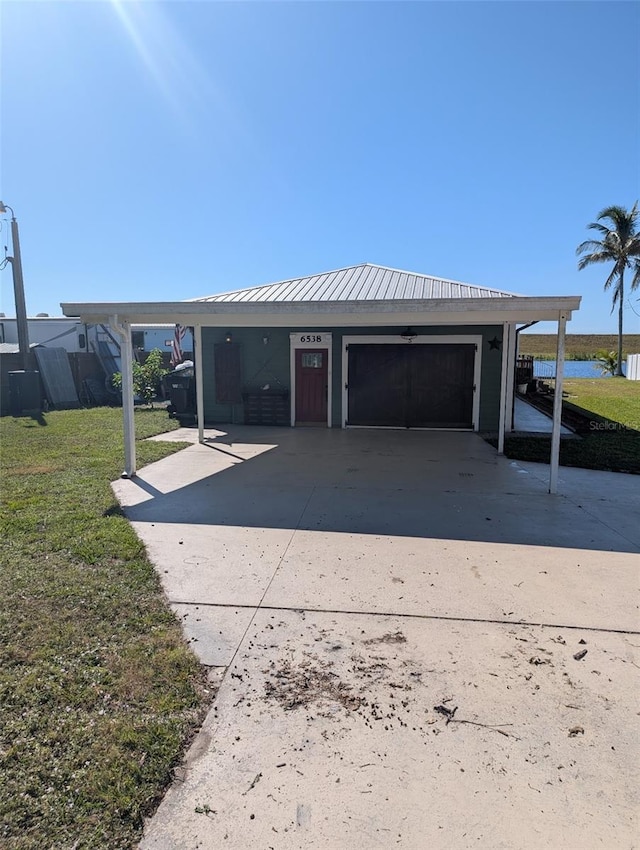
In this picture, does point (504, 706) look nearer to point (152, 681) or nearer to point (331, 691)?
point (331, 691)

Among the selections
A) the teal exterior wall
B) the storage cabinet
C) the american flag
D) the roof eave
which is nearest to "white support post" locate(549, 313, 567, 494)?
the roof eave

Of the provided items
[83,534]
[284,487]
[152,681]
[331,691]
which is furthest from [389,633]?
[284,487]

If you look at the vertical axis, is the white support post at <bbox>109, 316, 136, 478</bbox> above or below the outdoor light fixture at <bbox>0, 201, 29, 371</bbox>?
below

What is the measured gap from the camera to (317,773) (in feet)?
6.60

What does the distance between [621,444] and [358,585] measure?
25.2ft

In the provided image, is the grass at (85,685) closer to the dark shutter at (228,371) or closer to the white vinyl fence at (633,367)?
the dark shutter at (228,371)

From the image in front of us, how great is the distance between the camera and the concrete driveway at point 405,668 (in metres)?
1.83

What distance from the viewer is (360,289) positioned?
356 inches

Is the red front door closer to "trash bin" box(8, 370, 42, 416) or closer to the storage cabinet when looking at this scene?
the storage cabinet

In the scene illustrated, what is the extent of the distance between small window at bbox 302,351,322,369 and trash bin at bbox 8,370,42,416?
760 centimetres

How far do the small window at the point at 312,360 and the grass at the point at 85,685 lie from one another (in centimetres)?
725

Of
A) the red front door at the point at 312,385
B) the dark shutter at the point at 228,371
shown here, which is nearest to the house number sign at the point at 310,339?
the red front door at the point at 312,385

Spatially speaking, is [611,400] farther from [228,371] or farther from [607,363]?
[607,363]

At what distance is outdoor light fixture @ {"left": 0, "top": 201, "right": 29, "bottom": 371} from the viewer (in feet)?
48.6
